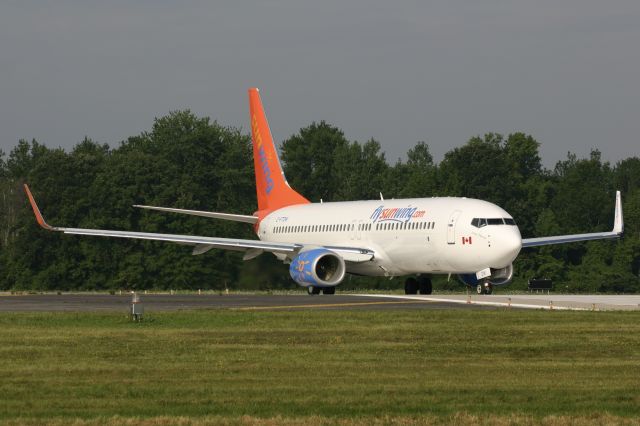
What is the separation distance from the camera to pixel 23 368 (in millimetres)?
21703

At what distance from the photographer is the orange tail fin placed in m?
63.8

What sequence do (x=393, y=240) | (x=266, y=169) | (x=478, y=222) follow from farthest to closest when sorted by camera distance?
(x=266, y=169) → (x=393, y=240) → (x=478, y=222)

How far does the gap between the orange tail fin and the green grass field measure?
102 ft

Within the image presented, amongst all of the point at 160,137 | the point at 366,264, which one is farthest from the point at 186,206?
the point at 366,264

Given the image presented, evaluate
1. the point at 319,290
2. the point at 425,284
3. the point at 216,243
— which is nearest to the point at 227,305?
the point at 319,290

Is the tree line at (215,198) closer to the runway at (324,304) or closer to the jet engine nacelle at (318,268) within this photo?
the jet engine nacelle at (318,268)

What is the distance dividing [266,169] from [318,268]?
1281cm

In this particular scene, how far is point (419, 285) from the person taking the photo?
54125 mm

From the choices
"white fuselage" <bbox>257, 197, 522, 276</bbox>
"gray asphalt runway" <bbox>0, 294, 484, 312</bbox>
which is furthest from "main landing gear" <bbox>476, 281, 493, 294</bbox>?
"gray asphalt runway" <bbox>0, 294, 484, 312</bbox>

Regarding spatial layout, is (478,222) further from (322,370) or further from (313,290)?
(322,370)

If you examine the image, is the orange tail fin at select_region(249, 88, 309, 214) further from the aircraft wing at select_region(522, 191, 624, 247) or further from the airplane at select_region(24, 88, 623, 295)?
the aircraft wing at select_region(522, 191, 624, 247)

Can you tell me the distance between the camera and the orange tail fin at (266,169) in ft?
209

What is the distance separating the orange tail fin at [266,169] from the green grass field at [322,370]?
3099 centimetres

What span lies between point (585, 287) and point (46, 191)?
132 feet
